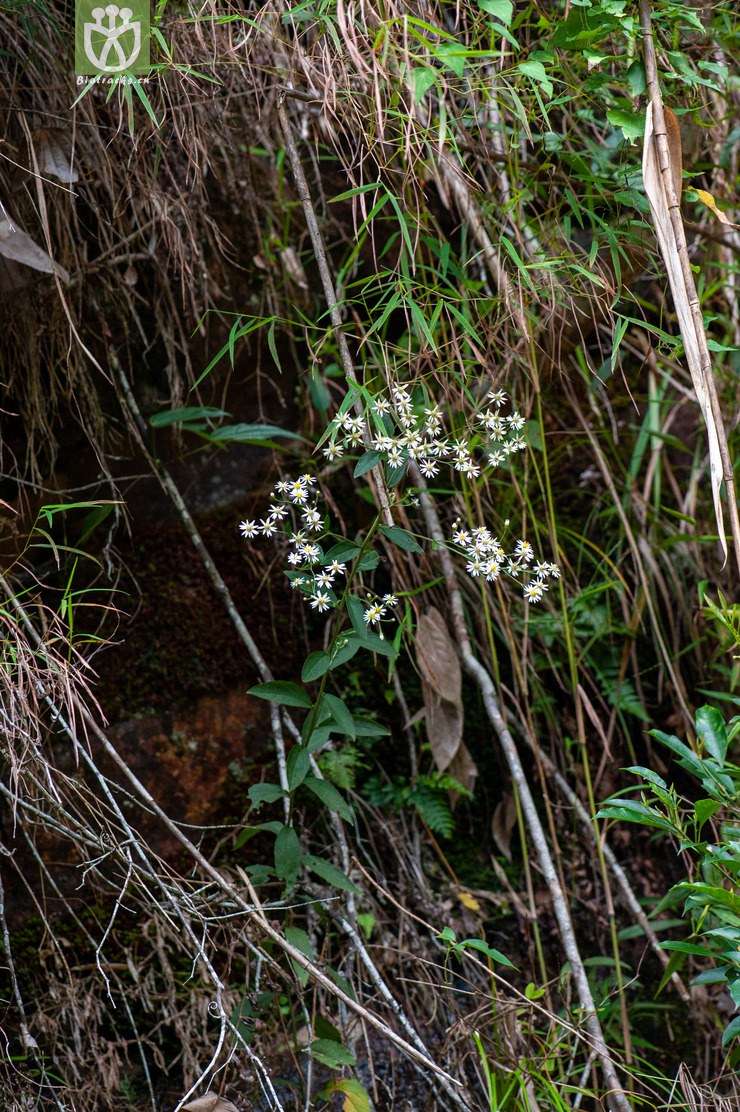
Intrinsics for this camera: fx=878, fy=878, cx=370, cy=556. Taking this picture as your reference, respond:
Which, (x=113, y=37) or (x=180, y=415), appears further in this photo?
(x=180, y=415)

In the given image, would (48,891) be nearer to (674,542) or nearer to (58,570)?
(58,570)

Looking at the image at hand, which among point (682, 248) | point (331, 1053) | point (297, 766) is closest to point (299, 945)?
point (331, 1053)

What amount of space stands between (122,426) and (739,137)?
1.59 m

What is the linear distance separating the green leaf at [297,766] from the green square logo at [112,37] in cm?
116

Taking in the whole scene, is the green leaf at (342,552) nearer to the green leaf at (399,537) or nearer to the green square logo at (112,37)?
the green leaf at (399,537)

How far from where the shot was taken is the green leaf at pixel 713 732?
135cm

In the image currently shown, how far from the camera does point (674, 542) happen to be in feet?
6.68

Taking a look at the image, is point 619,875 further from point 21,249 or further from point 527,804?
point 21,249

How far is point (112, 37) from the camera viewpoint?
153cm

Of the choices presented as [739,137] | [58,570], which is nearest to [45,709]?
[58,570]

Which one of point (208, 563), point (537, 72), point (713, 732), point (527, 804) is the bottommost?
point (527, 804)

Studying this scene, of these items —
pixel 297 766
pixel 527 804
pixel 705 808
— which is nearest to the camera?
pixel 705 808

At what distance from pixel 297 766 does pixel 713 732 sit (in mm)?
647

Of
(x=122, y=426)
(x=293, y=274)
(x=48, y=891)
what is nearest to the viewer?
(x=48, y=891)
